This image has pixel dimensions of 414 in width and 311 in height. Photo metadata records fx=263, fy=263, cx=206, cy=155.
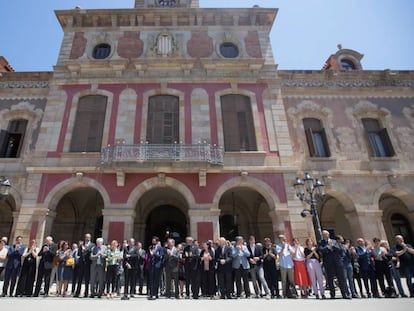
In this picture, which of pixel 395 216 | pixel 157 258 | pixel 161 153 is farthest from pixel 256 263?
pixel 395 216

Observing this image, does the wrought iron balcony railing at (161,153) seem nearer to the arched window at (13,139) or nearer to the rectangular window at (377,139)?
the arched window at (13,139)

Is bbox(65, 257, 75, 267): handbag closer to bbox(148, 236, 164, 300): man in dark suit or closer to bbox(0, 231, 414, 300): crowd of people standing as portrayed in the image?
bbox(0, 231, 414, 300): crowd of people standing

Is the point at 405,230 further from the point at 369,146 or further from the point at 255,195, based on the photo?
the point at 255,195

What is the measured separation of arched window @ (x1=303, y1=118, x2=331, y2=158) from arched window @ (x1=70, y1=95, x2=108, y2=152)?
10.7 m

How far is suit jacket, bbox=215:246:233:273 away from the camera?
728cm

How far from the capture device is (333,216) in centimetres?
1496

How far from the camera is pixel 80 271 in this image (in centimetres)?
759

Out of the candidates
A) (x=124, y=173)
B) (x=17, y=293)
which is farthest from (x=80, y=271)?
(x=124, y=173)

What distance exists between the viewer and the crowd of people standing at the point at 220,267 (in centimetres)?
719

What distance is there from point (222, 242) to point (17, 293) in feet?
18.9

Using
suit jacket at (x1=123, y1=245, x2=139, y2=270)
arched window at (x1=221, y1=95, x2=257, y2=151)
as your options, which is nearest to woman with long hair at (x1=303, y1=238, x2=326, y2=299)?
suit jacket at (x1=123, y1=245, x2=139, y2=270)

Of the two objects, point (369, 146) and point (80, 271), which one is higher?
point (369, 146)

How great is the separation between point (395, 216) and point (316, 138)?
6.52 metres

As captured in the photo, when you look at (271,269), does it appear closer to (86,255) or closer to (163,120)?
(86,255)
